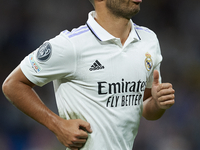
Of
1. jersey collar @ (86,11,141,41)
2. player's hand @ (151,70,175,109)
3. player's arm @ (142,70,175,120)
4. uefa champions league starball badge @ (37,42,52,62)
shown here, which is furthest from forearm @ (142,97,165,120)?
uefa champions league starball badge @ (37,42,52,62)

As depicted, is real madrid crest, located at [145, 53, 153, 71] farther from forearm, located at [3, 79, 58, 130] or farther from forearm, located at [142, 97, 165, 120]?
forearm, located at [3, 79, 58, 130]

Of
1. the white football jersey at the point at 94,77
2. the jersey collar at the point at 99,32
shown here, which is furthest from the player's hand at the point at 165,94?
the jersey collar at the point at 99,32

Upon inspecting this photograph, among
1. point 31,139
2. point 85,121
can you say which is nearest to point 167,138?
point 31,139

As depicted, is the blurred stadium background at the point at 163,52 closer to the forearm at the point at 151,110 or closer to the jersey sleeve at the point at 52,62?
the forearm at the point at 151,110

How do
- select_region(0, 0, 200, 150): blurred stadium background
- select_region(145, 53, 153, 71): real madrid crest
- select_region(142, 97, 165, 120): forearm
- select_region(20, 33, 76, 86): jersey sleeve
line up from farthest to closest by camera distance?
select_region(0, 0, 200, 150): blurred stadium background, select_region(142, 97, 165, 120): forearm, select_region(145, 53, 153, 71): real madrid crest, select_region(20, 33, 76, 86): jersey sleeve

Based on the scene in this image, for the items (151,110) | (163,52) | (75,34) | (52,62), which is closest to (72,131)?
(52,62)

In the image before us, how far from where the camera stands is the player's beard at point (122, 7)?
149 cm

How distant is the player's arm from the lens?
1.46m

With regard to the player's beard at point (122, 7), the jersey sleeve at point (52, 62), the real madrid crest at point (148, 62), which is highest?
the player's beard at point (122, 7)

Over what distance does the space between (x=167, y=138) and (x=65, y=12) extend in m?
2.33

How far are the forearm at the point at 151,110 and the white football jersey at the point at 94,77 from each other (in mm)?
237

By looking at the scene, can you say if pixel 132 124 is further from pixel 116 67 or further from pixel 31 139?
pixel 31 139

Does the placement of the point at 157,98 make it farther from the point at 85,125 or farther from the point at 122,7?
the point at 122,7

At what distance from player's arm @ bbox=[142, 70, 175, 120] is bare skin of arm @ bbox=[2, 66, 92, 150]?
452 mm
